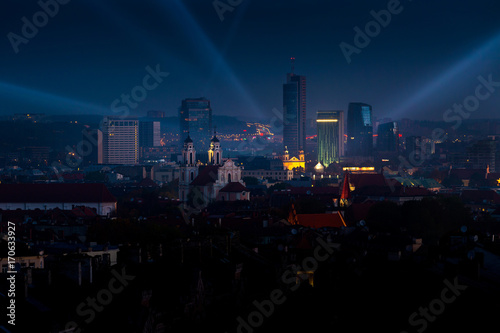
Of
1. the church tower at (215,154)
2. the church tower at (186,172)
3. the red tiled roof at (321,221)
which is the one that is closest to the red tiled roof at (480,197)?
the church tower at (215,154)

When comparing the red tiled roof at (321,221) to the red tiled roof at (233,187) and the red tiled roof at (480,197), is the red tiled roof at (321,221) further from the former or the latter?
the red tiled roof at (480,197)

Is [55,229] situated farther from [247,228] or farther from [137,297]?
[137,297]

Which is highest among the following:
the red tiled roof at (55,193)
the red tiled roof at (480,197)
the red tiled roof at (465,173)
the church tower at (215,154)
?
the church tower at (215,154)

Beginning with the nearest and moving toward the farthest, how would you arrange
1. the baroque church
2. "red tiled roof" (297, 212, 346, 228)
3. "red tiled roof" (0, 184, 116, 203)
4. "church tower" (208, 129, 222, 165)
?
"red tiled roof" (297, 212, 346, 228) → "red tiled roof" (0, 184, 116, 203) → the baroque church → "church tower" (208, 129, 222, 165)

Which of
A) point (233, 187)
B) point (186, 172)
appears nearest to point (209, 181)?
point (186, 172)

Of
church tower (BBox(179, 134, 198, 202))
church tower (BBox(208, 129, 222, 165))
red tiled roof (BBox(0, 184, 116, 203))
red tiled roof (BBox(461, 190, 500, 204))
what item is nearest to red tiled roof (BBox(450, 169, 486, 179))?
red tiled roof (BBox(461, 190, 500, 204))

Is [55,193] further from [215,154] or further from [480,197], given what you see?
[480,197]

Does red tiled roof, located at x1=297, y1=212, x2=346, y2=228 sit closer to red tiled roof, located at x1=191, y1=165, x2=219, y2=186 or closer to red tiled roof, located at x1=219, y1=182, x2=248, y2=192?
red tiled roof, located at x1=219, y1=182, x2=248, y2=192
